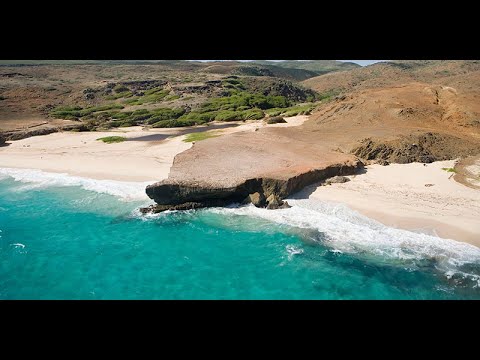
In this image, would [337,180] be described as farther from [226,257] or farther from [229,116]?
[229,116]

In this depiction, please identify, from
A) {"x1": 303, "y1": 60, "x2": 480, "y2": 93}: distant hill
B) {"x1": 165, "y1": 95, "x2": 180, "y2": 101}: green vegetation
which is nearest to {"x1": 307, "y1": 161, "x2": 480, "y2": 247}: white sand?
{"x1": 303, "y1": 60, "x2": 480, "y2": 93}: distant hill

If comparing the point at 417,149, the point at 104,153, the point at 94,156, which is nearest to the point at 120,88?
the point at 104,153

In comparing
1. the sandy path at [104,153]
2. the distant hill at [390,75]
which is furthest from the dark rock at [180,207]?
the distant hill at [390,75]

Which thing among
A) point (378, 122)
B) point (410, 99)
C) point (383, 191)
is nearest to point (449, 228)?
point (383, 191)

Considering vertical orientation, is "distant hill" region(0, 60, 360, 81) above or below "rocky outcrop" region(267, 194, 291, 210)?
above

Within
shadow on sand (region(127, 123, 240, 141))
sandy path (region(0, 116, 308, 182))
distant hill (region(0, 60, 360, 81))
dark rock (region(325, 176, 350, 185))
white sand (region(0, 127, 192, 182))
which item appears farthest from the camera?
distant hill (region(0, 60, 360, 81))

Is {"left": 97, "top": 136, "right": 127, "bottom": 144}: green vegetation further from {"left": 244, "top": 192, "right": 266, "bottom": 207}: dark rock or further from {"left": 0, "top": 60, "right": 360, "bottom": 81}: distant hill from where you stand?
{"left": 0, "top": 60, "right": 360, "bottom": 81}: distant hill

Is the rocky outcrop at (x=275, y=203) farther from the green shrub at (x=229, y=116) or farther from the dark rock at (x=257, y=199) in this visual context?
the green shrub at (x=229, y=116)
